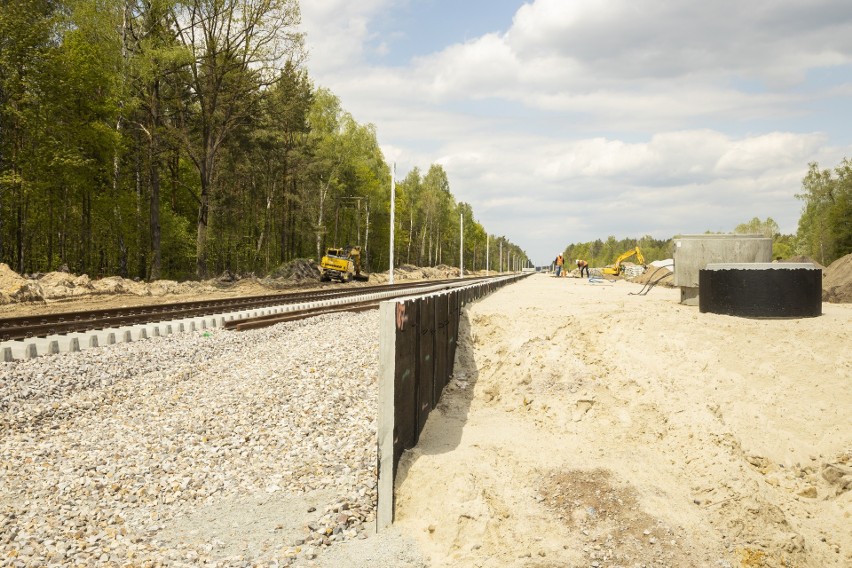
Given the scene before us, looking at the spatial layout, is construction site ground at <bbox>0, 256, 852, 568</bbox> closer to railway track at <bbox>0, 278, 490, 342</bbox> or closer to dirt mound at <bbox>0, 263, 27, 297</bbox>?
railway track at <bbox>0, 278, 490, 342</bbox>

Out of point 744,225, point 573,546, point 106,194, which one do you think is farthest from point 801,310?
point 744,225

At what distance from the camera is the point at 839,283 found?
1848cm

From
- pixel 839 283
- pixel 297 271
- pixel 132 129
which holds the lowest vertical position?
pixel 839 283

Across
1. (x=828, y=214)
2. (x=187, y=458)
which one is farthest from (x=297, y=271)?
(x=828, y=214)

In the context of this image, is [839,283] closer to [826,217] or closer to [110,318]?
[110,318]

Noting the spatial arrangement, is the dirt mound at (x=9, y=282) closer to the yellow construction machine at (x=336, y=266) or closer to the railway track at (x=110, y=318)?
the railway track at (x=110, y=318)

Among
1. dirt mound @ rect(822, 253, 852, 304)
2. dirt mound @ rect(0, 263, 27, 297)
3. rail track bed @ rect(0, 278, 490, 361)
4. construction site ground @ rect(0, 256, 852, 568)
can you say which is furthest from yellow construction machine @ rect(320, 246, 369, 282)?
construction site ground @ rect(0, 256, 852, 568)

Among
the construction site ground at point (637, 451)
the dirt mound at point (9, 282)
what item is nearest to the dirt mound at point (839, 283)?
the construction site ground at point (637, 451)

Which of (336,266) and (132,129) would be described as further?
(336,266)

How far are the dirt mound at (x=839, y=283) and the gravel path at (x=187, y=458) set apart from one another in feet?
47.6

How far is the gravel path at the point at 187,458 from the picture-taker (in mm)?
5152

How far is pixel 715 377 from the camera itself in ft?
25.6

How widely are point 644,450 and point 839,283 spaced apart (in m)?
15.6

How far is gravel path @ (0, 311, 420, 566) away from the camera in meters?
5.15
